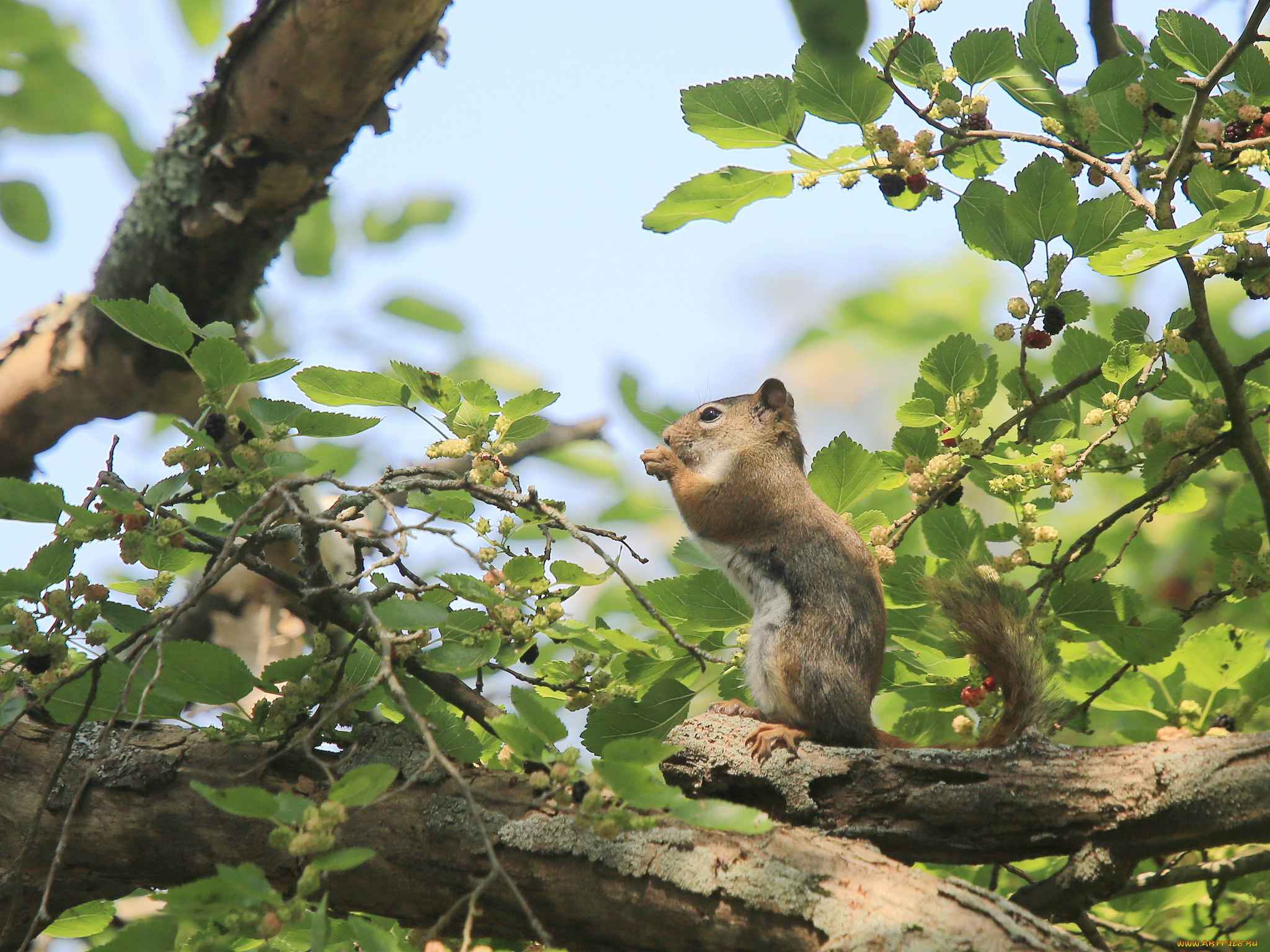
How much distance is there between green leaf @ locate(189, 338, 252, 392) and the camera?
1.61 metres

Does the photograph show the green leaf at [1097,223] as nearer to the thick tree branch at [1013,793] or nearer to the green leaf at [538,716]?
the thick tree branch at [1013,793]

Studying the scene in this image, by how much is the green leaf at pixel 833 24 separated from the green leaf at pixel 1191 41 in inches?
73.4

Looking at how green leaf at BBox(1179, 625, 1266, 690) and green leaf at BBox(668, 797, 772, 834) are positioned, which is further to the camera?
green leaf at BBox(1179, 625, 1266, 690)

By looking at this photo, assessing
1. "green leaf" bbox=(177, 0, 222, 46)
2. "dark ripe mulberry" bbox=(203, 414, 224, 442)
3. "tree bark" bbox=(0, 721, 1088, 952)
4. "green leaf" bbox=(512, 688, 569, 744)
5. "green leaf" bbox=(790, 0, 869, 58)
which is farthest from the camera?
"green leaf" bbox=(177, 0, 222, 46)

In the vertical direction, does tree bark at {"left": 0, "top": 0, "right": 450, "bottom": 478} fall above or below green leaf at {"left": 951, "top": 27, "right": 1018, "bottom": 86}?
above

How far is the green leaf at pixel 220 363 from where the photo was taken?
161 centimetres

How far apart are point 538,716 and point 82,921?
4.24 ft

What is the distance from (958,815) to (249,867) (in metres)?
1.22

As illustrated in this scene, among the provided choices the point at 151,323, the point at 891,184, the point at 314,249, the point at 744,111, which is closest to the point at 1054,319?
the point at 891,184

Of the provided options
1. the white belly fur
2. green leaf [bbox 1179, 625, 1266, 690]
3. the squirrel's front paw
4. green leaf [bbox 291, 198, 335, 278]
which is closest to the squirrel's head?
the squirrel's front paw

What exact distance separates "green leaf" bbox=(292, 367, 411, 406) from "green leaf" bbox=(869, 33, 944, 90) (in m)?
1.15

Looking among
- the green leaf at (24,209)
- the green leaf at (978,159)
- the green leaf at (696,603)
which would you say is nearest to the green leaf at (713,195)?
the green leaf at (978,159)

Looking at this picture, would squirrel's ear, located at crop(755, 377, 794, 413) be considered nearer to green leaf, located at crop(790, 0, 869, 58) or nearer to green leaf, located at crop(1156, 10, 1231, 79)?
green leaf, located at crop(1156, 10, 1231, 79)

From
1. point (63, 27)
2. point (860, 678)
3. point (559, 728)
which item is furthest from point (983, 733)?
point (63, 27)
